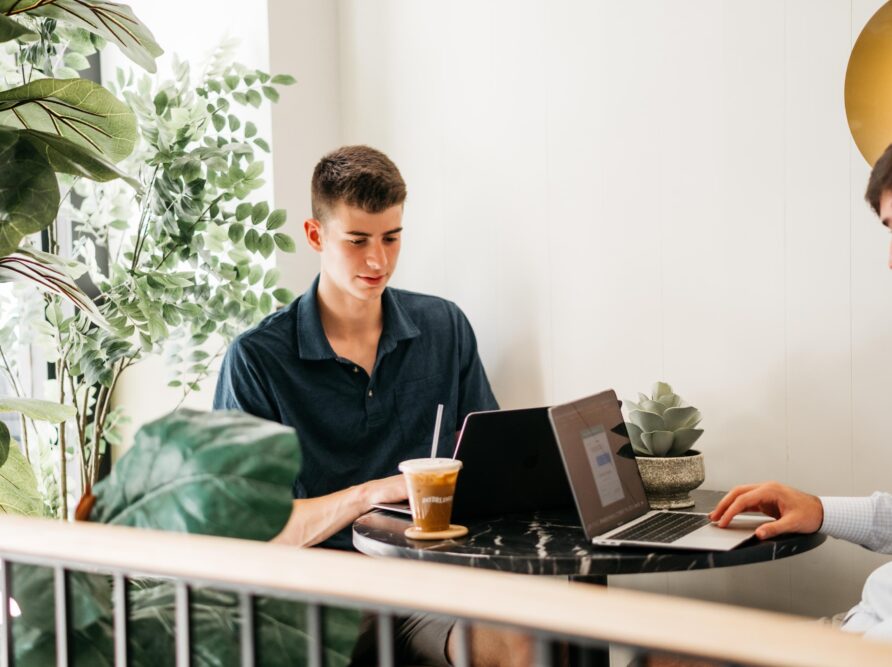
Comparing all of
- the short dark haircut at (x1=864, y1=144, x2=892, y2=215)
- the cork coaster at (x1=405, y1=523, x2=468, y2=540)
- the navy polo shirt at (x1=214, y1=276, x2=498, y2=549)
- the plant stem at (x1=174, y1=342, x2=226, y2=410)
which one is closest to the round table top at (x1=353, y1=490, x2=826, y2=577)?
the cork coaster at (x1=405, y1=523, x2=468, y2=540)

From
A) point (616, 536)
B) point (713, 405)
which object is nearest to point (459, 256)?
point (713, 405)

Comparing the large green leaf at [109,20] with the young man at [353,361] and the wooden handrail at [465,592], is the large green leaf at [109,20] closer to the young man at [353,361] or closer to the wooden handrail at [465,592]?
the wooden handrail at [465,592]

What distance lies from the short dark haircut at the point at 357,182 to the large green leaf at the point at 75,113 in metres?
0.95

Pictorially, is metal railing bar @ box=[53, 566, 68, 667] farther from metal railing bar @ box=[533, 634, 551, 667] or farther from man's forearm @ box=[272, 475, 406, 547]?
man's forearm @ box=[272, 475, 406, 547]

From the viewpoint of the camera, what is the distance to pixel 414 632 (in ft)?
6.42

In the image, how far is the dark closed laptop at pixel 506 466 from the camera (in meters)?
1.78

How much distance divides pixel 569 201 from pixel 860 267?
73 cm

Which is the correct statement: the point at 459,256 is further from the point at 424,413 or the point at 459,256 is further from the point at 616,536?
the point at 616,536

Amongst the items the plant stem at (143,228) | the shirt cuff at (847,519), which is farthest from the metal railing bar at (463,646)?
the plant stem at (143,228)

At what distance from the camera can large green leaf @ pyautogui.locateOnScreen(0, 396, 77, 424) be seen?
1.36 m

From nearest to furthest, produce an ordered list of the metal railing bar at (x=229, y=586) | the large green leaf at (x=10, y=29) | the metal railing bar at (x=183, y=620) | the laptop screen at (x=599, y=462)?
the metal railing bar at (x=229, y=586)
the metal railing bar at (x=183, y=620)
the large green leaf at (x=10, y=29)
the laptop screen at (x=599, y=462)

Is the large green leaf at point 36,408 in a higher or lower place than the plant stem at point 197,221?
lower

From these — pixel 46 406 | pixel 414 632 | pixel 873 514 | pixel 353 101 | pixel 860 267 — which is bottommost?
pixel 414 632

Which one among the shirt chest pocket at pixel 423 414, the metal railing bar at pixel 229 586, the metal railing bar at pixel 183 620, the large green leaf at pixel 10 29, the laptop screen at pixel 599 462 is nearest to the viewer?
the metal railing bar at pixel 229 586
